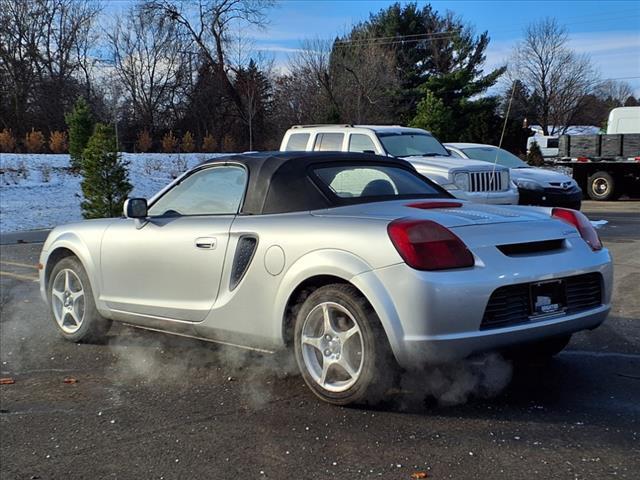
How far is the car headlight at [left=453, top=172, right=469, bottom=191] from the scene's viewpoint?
1077 cm

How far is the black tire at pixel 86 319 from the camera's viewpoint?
212 inches

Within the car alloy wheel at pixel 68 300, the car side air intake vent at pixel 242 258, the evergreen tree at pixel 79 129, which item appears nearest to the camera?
the car side air intake vent at pixel 242 258

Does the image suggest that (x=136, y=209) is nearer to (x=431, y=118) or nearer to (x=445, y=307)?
(x=445, y=307)

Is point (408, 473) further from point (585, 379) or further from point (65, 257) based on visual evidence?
point (65, 257)

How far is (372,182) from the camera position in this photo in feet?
15.4

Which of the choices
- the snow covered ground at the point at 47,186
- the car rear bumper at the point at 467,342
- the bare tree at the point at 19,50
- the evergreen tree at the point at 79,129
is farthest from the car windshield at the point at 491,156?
the bare tree at the point at 19,50

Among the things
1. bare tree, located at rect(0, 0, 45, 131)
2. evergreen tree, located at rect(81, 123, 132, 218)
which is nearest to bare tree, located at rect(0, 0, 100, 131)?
bare tree, located at rect(0, 0, 45, 131)

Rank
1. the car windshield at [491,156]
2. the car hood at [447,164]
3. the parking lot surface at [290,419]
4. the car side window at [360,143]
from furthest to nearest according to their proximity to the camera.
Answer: the car windshield at [491,156] → the car side window at [360,143] → the car hood at [447,164] → the parking lot surface at [290,419]

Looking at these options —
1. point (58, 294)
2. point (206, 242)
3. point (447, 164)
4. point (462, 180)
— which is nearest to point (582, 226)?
point (206, 242)

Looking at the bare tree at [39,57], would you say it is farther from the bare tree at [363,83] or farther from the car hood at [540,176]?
the car hood at [540,176]

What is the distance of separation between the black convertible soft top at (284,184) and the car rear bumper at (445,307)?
78 cm

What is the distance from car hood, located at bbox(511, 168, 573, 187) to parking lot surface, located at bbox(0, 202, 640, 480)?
30.8 feet

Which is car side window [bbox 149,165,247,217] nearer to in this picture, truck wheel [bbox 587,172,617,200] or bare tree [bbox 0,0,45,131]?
truck wheel [bbox 587,172,617,200]

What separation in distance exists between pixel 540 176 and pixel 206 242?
11474mm
